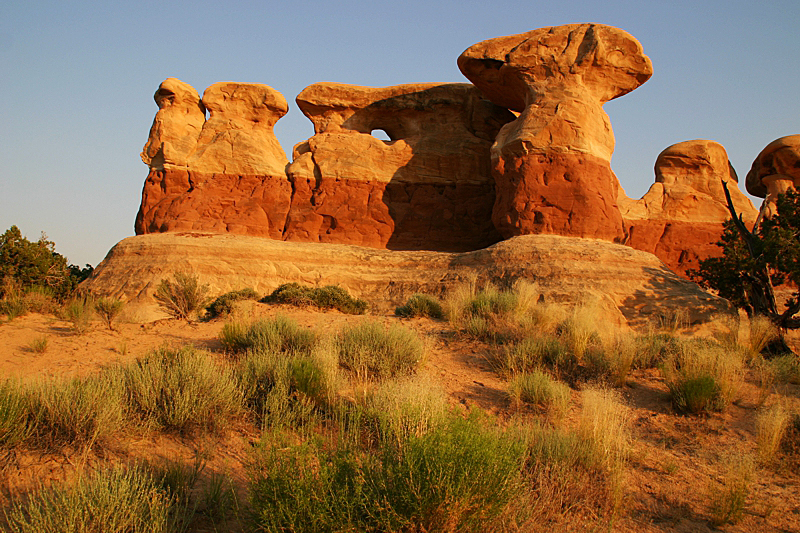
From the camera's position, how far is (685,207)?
21.4 metres

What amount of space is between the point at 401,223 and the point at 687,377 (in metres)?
13.3

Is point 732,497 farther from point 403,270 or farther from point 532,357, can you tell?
point 403,270

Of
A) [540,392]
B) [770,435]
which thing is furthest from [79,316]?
[770,435]

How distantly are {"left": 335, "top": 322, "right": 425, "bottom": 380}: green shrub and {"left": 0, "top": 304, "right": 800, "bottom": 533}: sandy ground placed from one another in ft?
1.26

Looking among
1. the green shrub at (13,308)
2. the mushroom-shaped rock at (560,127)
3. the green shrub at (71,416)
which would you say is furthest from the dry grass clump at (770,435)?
the green shrub at (13,308)

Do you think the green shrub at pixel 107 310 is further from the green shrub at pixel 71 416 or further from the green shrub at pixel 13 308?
the green shrub at pixel 71 416

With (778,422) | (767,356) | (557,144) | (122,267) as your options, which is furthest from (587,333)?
(122,267)

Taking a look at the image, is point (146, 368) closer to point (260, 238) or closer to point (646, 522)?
point (646, 522)

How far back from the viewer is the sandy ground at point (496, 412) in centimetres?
467

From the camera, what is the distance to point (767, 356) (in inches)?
425

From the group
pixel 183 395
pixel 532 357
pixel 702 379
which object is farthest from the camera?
pixel 532 357

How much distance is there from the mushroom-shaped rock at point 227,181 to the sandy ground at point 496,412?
27.5 feet

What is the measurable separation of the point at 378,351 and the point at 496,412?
189cm

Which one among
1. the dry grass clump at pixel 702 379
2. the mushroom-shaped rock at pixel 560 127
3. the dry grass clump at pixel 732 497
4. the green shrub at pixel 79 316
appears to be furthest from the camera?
the mushroom-shaped rock at pixel 560 127
